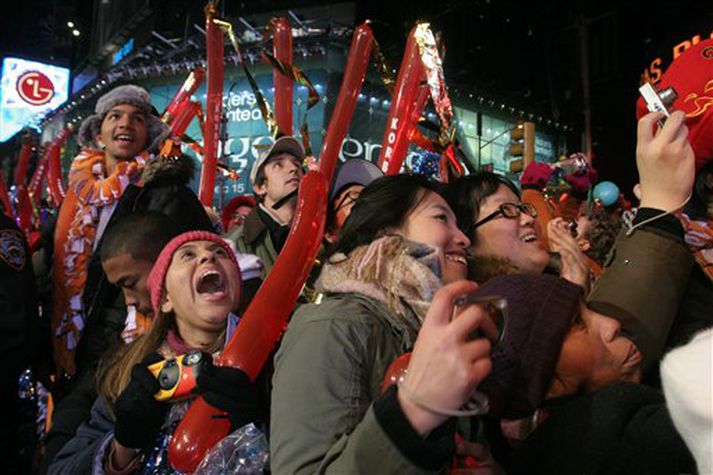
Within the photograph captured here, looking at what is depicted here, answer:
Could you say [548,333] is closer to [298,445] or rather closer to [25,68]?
[298,445]

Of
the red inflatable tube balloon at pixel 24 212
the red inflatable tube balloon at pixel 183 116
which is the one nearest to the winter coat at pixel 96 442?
the red inflatable tube balloon at pixel 183 116

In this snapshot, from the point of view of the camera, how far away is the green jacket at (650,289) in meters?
1.75

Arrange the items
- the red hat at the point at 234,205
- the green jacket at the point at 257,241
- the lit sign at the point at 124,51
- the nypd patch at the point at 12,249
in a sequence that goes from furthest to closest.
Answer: the lit sign at the point at 124,51 → the red hat at the point at 234,205 → the green jacket at the point at 257,241 → the nypd patch at the point at 12,249

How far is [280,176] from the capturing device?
161 inches

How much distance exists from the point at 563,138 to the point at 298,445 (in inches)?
917

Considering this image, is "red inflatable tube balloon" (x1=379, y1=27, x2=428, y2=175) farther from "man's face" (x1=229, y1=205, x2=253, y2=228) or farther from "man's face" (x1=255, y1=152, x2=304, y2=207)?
"man's face" (x1=229, y1=205, x2=253, y2=228)

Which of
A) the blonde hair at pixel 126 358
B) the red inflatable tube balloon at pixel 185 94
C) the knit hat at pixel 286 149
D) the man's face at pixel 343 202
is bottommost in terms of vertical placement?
the blonde hair at pixel 126 358

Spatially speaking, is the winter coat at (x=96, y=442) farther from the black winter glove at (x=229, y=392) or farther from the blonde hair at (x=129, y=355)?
the black winter glove at (x=229, y=392)

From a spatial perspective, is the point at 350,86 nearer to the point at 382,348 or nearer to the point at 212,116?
the point at 212,116

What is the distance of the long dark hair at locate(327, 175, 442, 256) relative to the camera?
2102mm

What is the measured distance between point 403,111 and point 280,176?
3.17 feet

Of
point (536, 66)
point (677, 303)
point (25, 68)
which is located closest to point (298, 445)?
point (677, 303)

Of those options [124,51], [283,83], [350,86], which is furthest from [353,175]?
[124,51]

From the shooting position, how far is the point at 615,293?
181 cm
